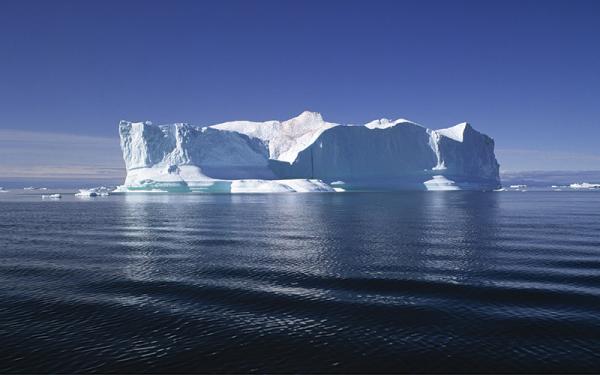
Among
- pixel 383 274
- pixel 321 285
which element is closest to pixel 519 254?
pixel 383 274

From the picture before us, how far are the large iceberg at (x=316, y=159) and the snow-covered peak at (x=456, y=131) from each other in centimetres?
30

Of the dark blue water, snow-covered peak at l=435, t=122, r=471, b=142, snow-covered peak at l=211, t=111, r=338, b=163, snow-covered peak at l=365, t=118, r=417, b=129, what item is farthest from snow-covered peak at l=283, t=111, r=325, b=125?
the dark blue water

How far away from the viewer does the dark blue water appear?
13516mm

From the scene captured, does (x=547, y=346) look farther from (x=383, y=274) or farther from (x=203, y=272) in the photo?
(x=203, y=272)

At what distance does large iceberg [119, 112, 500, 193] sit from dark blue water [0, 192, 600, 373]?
9413 centimetres

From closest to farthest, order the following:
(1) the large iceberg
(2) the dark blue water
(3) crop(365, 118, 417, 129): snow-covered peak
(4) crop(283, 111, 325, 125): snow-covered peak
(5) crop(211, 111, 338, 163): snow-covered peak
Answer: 1. (2) the dark blue water
2. (1) the large iceberg
3. (3) crop(365, 118, 417, 129): snow-covered peak
4. (5) crop(211, 111, 338, 163): snow-covered peak
5. (4) crop(283, 111, 325, 125): snow-covered peak

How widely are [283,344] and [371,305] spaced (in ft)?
18.2

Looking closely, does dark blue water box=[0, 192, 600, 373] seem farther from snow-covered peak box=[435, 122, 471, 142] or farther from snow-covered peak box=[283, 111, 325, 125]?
snow-covered peak box=[283, 111, 325, 125]

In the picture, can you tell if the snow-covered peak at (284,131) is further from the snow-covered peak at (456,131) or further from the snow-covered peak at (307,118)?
the snow-covered peak at (456,131)

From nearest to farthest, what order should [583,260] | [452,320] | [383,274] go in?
[452,320]
[383,274]
[583,260]

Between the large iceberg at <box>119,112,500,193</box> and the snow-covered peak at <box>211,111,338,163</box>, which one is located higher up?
the snow-covered peak at <box>211,111,338,163</box>

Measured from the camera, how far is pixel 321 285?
22609mm

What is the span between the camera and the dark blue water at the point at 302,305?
44.3 feet

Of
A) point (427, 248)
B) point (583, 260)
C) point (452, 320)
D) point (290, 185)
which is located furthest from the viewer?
point (290, 185)
